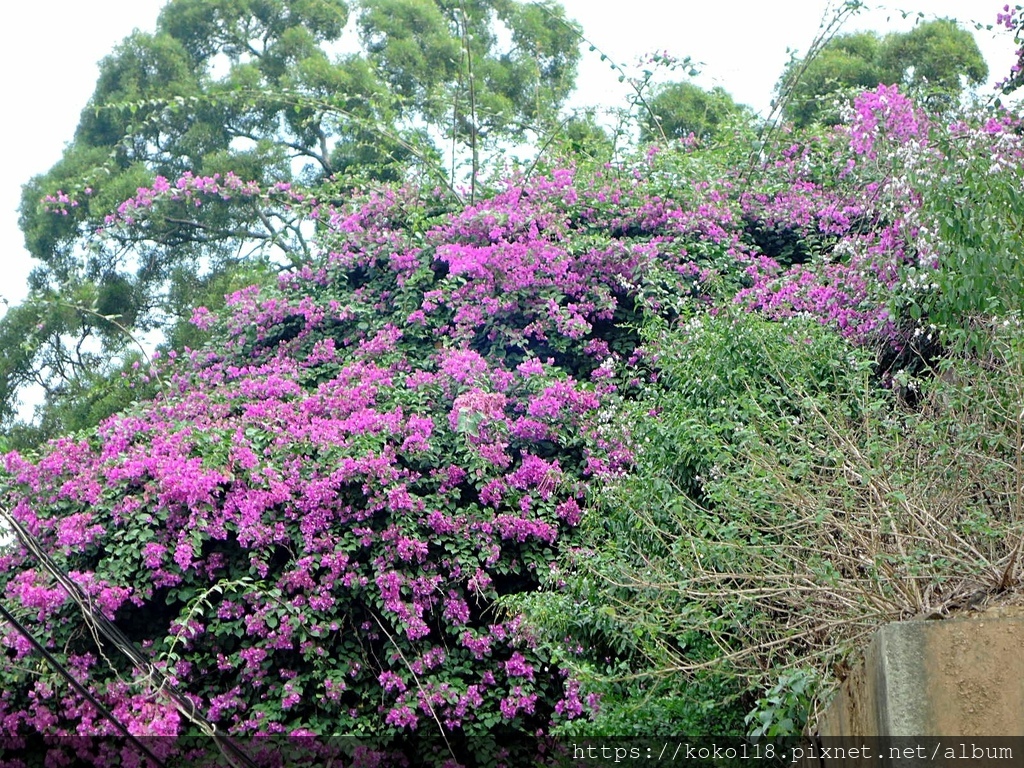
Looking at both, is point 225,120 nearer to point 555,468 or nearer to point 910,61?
point 910,61

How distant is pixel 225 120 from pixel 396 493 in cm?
1026

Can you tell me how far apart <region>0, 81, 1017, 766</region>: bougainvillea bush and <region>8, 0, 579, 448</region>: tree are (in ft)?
16.9

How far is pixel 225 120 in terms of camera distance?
1563 cm

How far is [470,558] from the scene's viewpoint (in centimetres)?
670

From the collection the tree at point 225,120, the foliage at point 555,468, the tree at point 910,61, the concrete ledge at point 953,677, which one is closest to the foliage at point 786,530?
the foliage at point 555,468

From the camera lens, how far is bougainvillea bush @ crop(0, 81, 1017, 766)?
21.0 feet

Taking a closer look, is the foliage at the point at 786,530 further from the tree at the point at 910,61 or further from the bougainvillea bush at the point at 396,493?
the tree at the point at 910,61

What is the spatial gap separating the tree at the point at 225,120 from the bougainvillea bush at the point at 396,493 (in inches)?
203

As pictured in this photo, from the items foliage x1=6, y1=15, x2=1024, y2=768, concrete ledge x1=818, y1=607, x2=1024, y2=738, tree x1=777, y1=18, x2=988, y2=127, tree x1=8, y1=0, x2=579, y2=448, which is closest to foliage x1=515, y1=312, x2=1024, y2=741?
foliage x1=6, y1=15, x2=1024, y2=768

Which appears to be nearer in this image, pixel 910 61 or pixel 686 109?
pixel 910 61

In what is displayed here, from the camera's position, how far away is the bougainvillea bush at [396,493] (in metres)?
6.41

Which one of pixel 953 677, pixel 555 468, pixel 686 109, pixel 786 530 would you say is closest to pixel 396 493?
pixel 555 468

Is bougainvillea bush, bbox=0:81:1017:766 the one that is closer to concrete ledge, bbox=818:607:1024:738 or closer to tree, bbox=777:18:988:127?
concrete ledge, bbox=818:607:1024:738

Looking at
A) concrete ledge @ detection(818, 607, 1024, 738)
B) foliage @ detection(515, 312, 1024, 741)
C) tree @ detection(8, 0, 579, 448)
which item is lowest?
concrete ledge @ detection(818, 607, 1024, 738)
